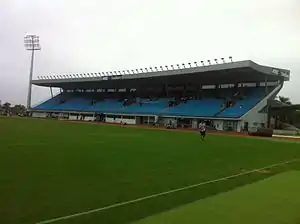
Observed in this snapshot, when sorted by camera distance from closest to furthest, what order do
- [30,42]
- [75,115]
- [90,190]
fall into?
[90,190]
[75,115]
[30,42]

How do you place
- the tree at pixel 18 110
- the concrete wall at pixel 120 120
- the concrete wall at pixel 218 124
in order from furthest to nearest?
the tree at pixel 18 110 < the concrete wall at pixel 120 120 < the concrete wall at pixel 218 124

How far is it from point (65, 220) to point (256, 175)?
8316 mm

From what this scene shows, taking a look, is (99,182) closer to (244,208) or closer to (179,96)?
(244,208)

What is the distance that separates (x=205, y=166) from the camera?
1476cm

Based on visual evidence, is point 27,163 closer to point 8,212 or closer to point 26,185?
point 26,185

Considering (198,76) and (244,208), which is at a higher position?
(198,76)

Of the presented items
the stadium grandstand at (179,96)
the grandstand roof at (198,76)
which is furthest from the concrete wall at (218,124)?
the grandstand roof at (198,76)

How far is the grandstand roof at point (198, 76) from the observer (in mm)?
55119

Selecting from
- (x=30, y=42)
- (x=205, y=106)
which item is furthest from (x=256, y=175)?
(x=30, y=42)

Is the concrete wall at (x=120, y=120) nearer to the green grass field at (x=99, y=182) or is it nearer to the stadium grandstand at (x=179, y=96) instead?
the stadium grandstand at (x=179, y=96)

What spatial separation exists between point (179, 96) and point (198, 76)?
995 centimetres

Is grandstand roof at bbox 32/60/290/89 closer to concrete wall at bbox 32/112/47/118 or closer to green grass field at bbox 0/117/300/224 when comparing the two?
concrete wall at bbox 32/112/47/118

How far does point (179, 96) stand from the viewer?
74.4m

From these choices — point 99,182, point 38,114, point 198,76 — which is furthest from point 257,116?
point 38,114
